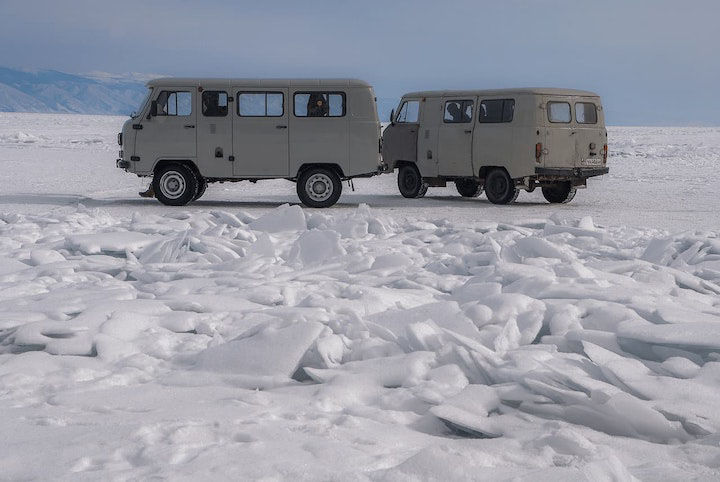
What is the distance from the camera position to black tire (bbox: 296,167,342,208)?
1534 cm

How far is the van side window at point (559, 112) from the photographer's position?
1548 cm

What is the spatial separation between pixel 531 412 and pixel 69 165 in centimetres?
2512

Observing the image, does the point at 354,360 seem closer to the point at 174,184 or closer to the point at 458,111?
the point at 174,184

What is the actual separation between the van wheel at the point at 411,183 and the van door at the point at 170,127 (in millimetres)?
4356

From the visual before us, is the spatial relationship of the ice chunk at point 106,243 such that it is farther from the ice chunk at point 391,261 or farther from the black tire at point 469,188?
the black tire at point 469,188

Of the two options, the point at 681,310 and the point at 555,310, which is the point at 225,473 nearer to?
the point at 555,310

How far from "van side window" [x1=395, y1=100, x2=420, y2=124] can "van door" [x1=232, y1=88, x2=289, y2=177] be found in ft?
9.59

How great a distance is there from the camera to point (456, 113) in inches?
642

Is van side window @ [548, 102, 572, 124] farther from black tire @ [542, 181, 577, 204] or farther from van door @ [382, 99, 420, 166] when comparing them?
van door @ [382, 99, 420, 166]

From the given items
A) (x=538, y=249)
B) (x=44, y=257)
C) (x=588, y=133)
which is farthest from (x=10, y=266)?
(x=588, y=133)

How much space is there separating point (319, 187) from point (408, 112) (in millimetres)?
2774

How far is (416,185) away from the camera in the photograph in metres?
17.4

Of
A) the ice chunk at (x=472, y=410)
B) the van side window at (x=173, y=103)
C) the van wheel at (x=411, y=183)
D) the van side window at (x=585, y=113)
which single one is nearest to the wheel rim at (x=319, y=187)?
the van side window at (x=173, y=103)

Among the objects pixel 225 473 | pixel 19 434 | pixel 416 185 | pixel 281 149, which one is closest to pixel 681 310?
pixel 225 473
